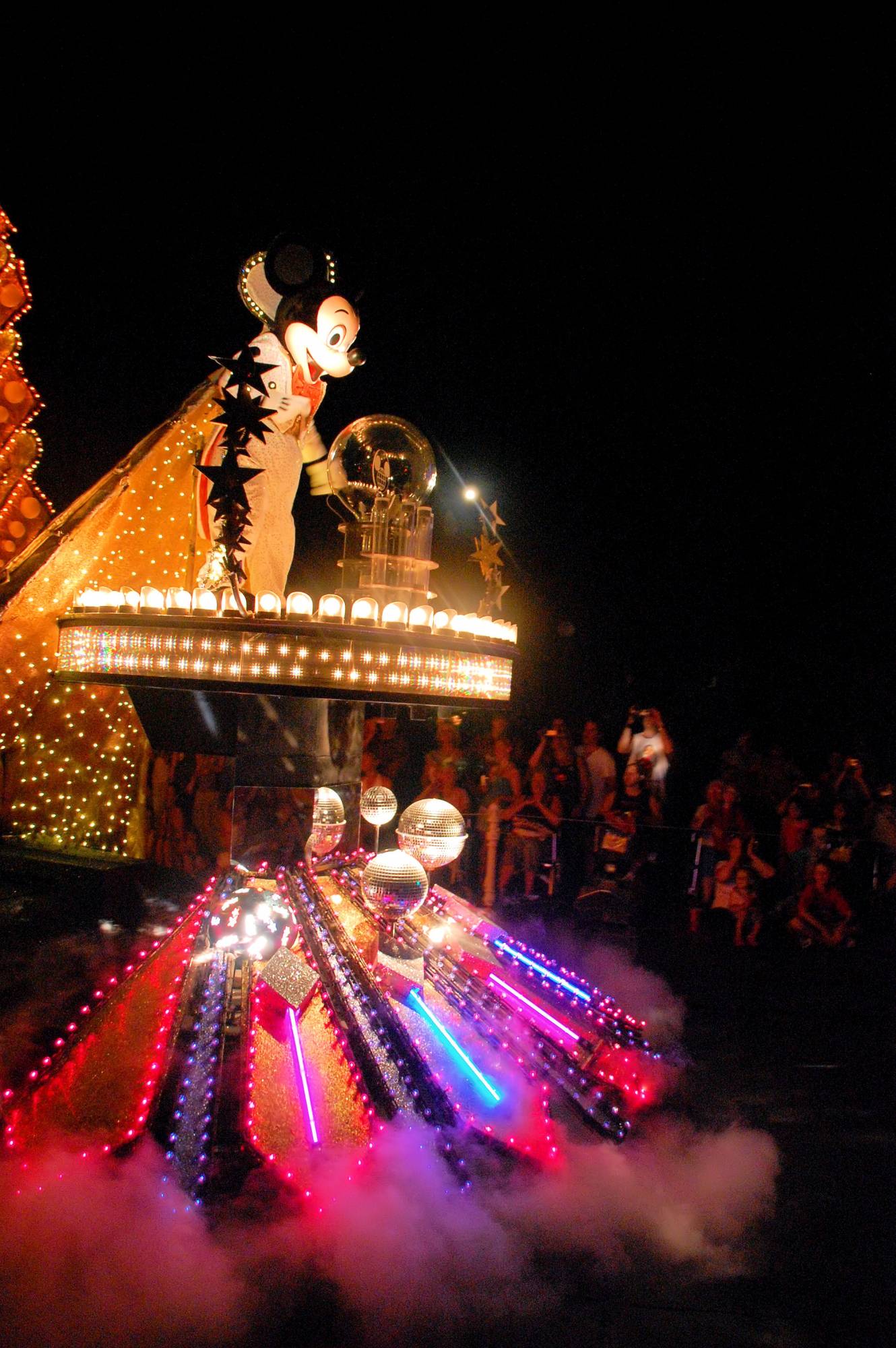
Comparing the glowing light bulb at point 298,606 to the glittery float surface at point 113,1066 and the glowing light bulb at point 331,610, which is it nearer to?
the glowing light bulb at point 331,610

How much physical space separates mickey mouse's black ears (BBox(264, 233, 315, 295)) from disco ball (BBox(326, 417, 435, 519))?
733 mm

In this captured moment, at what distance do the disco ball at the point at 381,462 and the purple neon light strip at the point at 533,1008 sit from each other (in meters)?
2.52

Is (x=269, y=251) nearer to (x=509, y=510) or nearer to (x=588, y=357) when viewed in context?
(x=588, y=357)

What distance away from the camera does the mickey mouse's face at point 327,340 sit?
411 centimetres

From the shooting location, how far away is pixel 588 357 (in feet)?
29.8

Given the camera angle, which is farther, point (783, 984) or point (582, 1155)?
point (783, 984)

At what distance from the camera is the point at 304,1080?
3252 mm

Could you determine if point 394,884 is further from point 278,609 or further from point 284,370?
point 284,370

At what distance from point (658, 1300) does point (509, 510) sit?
9060 millimetres

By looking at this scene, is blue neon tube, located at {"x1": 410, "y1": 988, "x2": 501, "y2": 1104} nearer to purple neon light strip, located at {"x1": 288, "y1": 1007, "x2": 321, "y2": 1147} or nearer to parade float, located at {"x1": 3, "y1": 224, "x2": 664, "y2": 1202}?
parade float, located at {"x1": 3, "y1": 224, "x2": 664, "y2": 1202}

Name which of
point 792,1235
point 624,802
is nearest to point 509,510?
point 624,802

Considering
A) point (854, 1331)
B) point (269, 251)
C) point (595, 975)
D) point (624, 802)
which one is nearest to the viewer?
point (854, 1331)

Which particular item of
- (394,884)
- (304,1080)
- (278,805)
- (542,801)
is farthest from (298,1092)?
(542,801)

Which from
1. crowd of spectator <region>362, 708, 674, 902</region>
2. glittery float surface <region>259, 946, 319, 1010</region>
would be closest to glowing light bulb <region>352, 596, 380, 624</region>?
glittery float surface <region>259, 946, 319, 1010</region>
